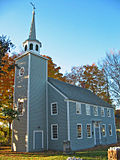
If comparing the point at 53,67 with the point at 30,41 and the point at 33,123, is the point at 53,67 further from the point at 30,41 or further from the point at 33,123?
the point at 33,123

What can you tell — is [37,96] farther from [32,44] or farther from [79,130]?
[32,44]

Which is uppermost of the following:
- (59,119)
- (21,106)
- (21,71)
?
(21,71)

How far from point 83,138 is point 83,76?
1784cm

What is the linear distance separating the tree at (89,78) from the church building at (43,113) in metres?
11.7

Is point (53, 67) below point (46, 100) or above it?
above

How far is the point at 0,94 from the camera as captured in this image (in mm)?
19531

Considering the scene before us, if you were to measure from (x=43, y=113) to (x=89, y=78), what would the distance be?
17292 mm

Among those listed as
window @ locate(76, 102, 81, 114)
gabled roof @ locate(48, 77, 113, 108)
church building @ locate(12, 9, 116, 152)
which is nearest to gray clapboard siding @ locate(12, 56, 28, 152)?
church building @ locate(12, 9, 116, 152)

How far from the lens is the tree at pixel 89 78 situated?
32.3m

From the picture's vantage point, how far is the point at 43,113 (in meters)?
18.8

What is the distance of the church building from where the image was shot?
16891 millimetres

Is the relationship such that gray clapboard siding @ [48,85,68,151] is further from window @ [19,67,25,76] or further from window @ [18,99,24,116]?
window @ [19,67,25,76]

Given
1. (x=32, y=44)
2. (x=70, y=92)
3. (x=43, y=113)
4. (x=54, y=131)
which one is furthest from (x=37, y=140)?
(x=32, y=44)

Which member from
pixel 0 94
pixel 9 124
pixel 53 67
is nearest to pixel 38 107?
pixel 0 94
